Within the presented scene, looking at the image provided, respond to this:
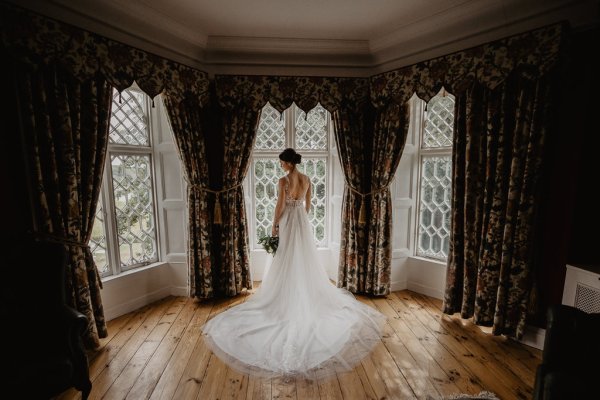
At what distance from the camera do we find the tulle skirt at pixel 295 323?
2234 mm

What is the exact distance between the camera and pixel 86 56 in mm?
2291

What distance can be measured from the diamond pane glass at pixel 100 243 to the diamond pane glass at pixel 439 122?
3675 mm

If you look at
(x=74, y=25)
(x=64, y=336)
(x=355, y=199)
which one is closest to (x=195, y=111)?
(x=74, y=25)

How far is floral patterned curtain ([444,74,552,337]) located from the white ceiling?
0.51 m

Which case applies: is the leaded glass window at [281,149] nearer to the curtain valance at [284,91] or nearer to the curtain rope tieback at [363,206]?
the curtain valance at [284,91]

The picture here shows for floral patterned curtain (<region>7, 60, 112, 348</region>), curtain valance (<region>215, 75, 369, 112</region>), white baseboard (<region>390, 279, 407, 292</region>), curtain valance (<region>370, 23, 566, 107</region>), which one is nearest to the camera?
floral patterned curtain (<region>7, 60, 112, 348</region>)

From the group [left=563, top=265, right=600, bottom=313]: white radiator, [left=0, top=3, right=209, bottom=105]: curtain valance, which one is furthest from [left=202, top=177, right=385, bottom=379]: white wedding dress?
[left=0, top=3, right=209, bottom=105]: curtain valance

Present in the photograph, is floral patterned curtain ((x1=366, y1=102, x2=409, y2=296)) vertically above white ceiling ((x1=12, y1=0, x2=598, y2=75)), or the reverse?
white ceiling ((x1=12, y1=0, x2=598, y2=75))

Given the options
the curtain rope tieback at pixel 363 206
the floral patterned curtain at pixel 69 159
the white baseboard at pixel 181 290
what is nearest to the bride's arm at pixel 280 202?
the curtain rope tieback at pixel 363 206

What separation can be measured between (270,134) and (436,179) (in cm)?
214

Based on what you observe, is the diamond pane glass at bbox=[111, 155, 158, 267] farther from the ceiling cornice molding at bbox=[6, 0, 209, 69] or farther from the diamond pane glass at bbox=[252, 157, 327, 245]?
the diamond pane glass at bbox=[252, 157, 327, 245]

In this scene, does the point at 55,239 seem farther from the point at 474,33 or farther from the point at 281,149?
the point at 474,33

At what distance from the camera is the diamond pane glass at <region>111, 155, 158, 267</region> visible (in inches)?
122

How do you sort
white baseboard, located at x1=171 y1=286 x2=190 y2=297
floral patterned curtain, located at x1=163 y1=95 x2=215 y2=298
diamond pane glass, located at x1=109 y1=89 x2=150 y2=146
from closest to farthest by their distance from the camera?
diamond pane glass, located at x1=109 y1=89 x2=150 y2=146
floral patterned curtain, located at x1=163 y1=95 x2=215 y2=298
white baseboard, located at x1=171 y1=286 x2=190 y2=297
